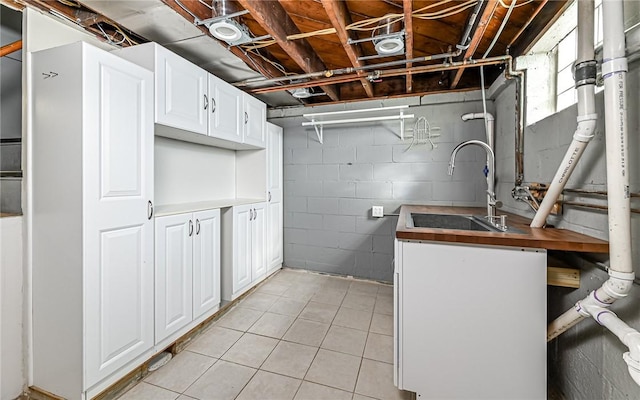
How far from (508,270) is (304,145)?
256cm

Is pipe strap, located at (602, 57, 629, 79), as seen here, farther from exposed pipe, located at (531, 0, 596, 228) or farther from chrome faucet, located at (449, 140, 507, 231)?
chrome faucet, located at (449, 140, 507, 231)

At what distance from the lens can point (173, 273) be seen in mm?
1818

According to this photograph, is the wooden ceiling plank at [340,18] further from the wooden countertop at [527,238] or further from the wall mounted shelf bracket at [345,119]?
the wooden countertop at [527,238]

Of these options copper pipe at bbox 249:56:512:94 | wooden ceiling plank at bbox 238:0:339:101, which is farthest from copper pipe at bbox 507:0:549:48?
wooden ceiling plank at bbox 238:0:339:101

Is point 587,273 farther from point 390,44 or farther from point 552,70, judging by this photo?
point 390,44

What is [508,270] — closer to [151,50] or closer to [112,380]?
[112,380]

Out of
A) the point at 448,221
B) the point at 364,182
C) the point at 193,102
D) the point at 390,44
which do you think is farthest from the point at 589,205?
the point at 193,102

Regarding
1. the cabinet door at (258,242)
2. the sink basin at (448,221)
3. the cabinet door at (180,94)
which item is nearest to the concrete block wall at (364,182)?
the cabinet door at (258,242)

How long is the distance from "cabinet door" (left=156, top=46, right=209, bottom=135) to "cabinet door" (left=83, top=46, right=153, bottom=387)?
0.28ft

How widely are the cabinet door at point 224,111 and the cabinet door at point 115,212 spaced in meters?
0.57

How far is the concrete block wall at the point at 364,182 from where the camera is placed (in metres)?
2.78

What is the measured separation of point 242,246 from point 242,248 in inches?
0.8

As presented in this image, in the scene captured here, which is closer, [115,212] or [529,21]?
[115,212]

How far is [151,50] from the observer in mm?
1667
